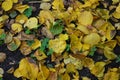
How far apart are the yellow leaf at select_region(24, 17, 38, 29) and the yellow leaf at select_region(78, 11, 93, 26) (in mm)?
251

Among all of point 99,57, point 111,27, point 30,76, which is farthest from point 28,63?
point 111,27

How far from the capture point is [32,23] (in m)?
2.01

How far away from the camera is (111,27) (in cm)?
201

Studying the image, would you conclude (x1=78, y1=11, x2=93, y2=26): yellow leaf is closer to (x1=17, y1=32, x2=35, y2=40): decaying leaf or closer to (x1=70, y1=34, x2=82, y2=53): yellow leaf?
(x1=70, y1=34, x2=82, y2=53): yellow leaf

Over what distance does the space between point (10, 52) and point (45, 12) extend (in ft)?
1.01

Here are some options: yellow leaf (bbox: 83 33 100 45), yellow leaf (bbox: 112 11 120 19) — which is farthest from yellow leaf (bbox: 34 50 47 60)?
yellow leaf (bbox: 112 11 120 19)

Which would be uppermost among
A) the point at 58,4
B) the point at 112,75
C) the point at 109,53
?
the point at 58,4

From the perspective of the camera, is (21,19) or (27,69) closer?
(27,69)

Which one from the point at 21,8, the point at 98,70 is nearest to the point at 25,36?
the point at 21,8

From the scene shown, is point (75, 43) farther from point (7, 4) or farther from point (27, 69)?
point (7, 4)

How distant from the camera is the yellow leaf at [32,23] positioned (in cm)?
200

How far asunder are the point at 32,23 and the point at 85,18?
30cm

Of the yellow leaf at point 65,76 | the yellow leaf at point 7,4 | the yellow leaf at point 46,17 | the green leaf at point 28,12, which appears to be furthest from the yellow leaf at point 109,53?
the yellow leaf at point 7,4

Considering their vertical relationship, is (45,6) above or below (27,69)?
above
